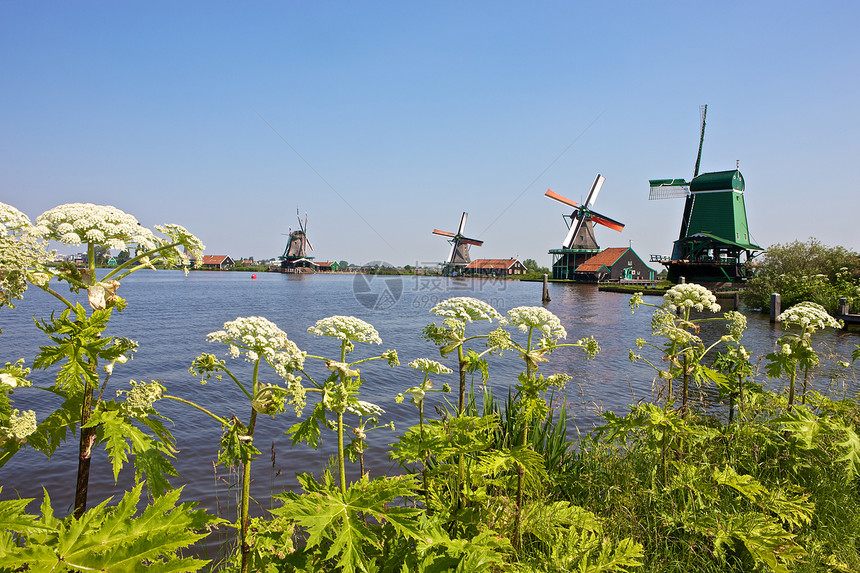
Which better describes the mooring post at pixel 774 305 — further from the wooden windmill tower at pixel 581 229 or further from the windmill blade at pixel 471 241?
the windmill blade at pixel 471 241

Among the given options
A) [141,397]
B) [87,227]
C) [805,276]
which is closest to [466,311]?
[141,397]

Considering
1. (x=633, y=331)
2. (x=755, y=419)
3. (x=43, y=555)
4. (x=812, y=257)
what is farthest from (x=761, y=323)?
(x=43, y=555)

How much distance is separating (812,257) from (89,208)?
1520 inches

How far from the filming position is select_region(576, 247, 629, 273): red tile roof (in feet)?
206

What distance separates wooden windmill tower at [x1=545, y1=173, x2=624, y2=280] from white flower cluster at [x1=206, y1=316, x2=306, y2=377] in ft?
217

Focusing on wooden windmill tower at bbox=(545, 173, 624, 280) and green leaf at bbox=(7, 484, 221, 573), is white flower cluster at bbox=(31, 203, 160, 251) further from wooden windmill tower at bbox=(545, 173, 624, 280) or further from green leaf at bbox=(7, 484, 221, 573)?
wooden windmill tower at bbox=(545, 173, 624, 280)

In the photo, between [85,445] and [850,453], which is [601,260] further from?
[85,445]

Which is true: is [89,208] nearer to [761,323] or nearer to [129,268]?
[129,268]

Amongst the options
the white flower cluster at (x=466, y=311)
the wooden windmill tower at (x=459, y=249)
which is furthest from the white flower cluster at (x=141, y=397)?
the wooden windmill tower at (x=459, y=249)

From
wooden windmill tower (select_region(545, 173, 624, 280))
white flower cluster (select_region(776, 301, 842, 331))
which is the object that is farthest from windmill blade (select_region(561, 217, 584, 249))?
white flower cluster (select_region(776, 301, 842, 331))

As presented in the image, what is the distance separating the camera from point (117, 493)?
578 centimetres

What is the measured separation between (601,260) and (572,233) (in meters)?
5.47

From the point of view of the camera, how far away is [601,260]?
64.1 m

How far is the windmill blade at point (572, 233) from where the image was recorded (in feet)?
211
